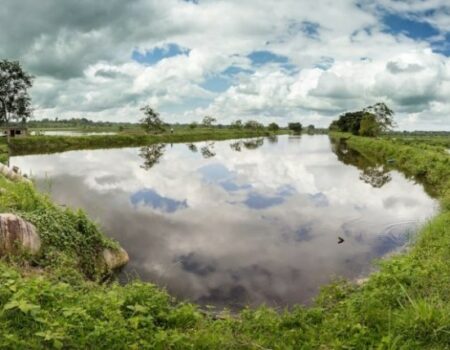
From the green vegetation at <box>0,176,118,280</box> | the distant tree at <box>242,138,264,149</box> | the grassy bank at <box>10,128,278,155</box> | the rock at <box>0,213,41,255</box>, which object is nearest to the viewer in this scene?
the rock at <box>0,213,41,255</box>

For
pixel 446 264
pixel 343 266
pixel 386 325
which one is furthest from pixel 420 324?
pixel 343 266

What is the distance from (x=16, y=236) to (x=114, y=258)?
2.77 meters

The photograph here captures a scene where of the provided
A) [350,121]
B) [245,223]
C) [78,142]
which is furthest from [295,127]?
[245,223]

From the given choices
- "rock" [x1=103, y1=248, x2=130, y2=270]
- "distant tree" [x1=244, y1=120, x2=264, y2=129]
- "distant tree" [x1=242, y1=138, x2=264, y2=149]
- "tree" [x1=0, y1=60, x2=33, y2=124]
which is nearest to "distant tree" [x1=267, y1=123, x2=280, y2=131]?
"distant tree" [x1=244, y1=120, x2=264, y2=129]

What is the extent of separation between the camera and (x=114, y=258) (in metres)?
10.5

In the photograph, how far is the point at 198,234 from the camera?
13.9 meters

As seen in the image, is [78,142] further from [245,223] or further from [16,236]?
[16,236]

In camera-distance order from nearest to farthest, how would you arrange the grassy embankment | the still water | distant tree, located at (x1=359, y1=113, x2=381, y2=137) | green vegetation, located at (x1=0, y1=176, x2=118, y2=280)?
the grassy embankment → green vegetation, located at (x1=0, y1=176, x2=118, y2=280) → the still water → distant tree, located at (x1=359, y1=113, x2=381, y2=137)

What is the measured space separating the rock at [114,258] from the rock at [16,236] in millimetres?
1890

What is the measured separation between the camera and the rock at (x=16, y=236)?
26.5 ft

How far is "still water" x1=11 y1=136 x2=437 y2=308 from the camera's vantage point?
10125mm

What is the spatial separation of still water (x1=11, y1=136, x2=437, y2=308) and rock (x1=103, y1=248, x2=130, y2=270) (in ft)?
0.83

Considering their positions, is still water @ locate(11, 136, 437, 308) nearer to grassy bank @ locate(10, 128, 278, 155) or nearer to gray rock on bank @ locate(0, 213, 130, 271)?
gray rock on bank @ locate(0, 213, 130, 271)

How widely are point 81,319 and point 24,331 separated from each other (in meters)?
0.67
